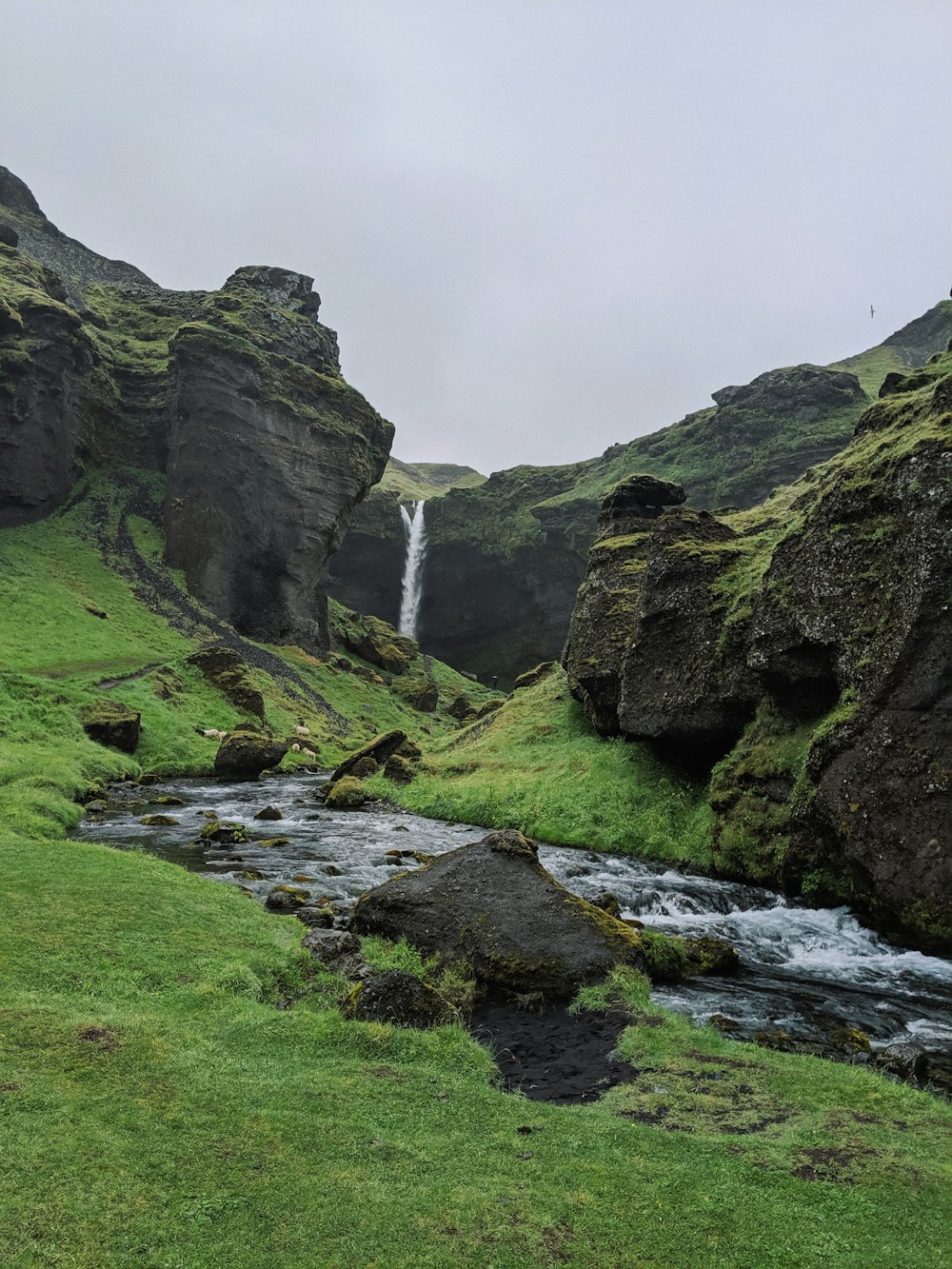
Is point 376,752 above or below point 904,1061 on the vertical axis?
below

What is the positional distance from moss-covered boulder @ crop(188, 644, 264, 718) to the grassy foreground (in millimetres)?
51690

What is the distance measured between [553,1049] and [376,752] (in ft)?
131

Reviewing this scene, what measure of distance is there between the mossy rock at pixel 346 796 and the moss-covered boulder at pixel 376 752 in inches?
279

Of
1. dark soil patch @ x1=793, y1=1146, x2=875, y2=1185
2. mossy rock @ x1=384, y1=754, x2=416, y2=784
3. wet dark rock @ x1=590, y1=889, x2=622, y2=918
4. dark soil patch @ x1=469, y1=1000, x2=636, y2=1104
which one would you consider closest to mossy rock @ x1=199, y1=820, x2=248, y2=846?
wet dark rock @ x1=590, y1=889, x2=622, y2=918

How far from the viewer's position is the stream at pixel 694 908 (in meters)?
13.8

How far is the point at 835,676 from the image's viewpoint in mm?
23453

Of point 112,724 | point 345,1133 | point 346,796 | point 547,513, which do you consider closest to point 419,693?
point 547,513

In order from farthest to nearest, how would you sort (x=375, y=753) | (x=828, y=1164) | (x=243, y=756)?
(x=375, y=753)
(x=243, y=756)
(x=828, y=1164)

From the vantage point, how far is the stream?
1380 cm

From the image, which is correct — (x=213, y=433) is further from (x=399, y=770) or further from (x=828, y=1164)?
(x=828, y=1164)

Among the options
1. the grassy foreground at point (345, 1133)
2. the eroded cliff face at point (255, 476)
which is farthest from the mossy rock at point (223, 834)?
the eroded cliff face at point (255, 476)

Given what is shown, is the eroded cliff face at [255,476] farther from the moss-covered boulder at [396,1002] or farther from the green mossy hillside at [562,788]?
the moss-covered boulder at [396,1002]

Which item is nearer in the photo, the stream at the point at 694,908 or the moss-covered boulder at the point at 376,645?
the stream at the point at 694,908

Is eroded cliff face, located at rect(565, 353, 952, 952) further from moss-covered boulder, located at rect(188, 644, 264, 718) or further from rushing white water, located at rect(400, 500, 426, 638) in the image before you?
rushing white water, located at rect(400, 500, 426, 638)
